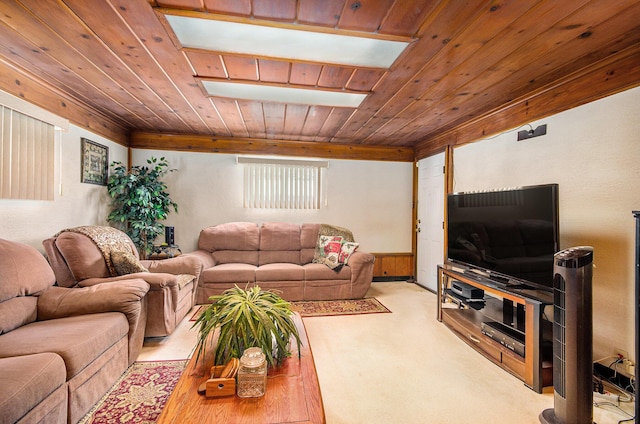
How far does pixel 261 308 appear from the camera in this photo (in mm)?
1417

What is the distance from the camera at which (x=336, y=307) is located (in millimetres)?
3396

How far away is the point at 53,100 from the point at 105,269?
1654 millimetres

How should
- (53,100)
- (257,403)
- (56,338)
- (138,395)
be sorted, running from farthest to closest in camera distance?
(53,100)
(138,395)
(56,338)
(257,403)

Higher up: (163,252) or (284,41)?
(284,41)

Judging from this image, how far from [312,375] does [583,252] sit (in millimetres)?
1699

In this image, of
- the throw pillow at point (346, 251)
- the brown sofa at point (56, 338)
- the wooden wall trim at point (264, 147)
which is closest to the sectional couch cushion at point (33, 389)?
the brown sofa at point (56, 338)

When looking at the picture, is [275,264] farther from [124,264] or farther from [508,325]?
[508,325]

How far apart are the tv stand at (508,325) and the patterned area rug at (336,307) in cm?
78

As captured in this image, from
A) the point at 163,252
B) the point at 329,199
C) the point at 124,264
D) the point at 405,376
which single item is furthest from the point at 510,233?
the point at 163,252

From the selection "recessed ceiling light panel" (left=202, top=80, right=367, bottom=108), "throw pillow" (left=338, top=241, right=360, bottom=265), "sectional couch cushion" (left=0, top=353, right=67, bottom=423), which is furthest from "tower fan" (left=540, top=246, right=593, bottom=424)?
"sectional couch cushion" (left=0, top=353, right=67, bottom=423)

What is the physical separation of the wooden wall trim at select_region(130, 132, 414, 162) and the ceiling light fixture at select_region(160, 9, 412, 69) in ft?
8.27

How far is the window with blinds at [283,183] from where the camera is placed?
4.36 meters

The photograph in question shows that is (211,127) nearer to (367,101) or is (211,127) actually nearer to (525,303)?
(367,101)

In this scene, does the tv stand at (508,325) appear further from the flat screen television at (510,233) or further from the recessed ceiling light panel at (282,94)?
the recessed ceiling light panel at (282,94)
